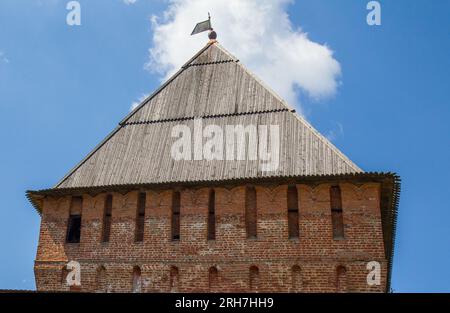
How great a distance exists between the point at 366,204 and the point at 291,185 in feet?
6.44

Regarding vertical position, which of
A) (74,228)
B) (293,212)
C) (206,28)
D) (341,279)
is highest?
(206,28)

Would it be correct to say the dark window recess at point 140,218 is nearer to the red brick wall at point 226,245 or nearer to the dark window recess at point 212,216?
the red brick wall at point 226,245

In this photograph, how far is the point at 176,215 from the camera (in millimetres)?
14516

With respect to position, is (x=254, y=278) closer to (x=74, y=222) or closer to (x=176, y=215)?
(x=176, y=215)

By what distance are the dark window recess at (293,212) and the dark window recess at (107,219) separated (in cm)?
504

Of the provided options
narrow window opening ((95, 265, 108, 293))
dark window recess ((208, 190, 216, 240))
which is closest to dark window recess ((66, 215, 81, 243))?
narrow window opening ((95, 265, 108, 293))

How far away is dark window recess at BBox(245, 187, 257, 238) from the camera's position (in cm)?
1390

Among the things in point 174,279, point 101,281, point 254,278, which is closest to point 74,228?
point 101,281

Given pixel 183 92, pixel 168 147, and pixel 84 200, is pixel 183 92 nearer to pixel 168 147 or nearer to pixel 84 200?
pixel 168 147

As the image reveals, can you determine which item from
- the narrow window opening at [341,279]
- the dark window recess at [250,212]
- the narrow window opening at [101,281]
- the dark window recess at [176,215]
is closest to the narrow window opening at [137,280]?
the narrow window opening at [101,281]

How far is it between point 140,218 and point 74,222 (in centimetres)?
202

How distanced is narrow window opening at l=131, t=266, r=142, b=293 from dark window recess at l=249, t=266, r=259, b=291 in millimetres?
2959

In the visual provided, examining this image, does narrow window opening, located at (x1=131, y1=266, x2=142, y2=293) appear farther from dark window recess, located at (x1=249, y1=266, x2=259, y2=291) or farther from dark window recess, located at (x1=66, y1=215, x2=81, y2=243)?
dark window recess, located at (x1=249, y1=266, x2=259, y2=291)

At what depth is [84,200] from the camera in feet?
49.9
